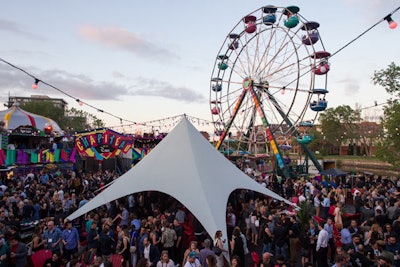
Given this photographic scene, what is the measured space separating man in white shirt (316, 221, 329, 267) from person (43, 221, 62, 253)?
209 inches

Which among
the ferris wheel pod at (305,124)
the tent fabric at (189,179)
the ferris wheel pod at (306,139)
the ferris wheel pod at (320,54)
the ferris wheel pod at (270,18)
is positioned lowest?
the tent fabric at (189,179)

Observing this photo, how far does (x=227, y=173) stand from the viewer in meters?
9.34

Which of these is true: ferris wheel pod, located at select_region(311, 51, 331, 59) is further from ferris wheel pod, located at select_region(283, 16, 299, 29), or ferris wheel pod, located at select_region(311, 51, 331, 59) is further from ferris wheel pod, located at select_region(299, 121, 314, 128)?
ferris wheel pod, located at select_region(299, 121, 314, 128)

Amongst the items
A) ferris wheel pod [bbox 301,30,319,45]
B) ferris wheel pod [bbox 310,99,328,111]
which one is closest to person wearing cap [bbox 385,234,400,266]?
ferris wheel pod [bbox 310,99,328,111]

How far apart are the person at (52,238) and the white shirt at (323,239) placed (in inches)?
208

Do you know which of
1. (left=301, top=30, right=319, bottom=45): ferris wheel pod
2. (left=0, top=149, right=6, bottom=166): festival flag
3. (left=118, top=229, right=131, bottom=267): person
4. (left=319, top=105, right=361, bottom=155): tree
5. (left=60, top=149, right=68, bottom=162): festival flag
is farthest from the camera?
(left=319, top=105, right=361, bottom=155): tree

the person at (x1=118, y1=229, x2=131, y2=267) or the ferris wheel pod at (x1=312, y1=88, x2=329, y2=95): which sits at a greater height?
the ferris wheel pod at (x1=312, y1=88, x2=329, y2=95)

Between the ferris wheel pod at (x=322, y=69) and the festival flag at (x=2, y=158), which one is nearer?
the festival flag at (x=2, y=158)

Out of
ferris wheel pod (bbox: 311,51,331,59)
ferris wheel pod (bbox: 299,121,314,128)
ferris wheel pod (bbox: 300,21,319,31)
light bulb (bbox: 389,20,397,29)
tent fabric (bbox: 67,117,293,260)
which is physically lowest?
tent fabric (bbox: 67,117,293,260)

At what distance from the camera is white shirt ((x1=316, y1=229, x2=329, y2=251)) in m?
6.48

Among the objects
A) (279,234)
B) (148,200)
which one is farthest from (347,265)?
(148,200)

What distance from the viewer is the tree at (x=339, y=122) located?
5838 cm

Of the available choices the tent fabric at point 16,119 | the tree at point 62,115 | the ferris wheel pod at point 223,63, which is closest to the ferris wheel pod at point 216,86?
the ferris wheel pod at point 223,63

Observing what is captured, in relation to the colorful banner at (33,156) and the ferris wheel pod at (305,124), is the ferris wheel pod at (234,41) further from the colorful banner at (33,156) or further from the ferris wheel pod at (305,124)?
the colorful banner at (33,156)
